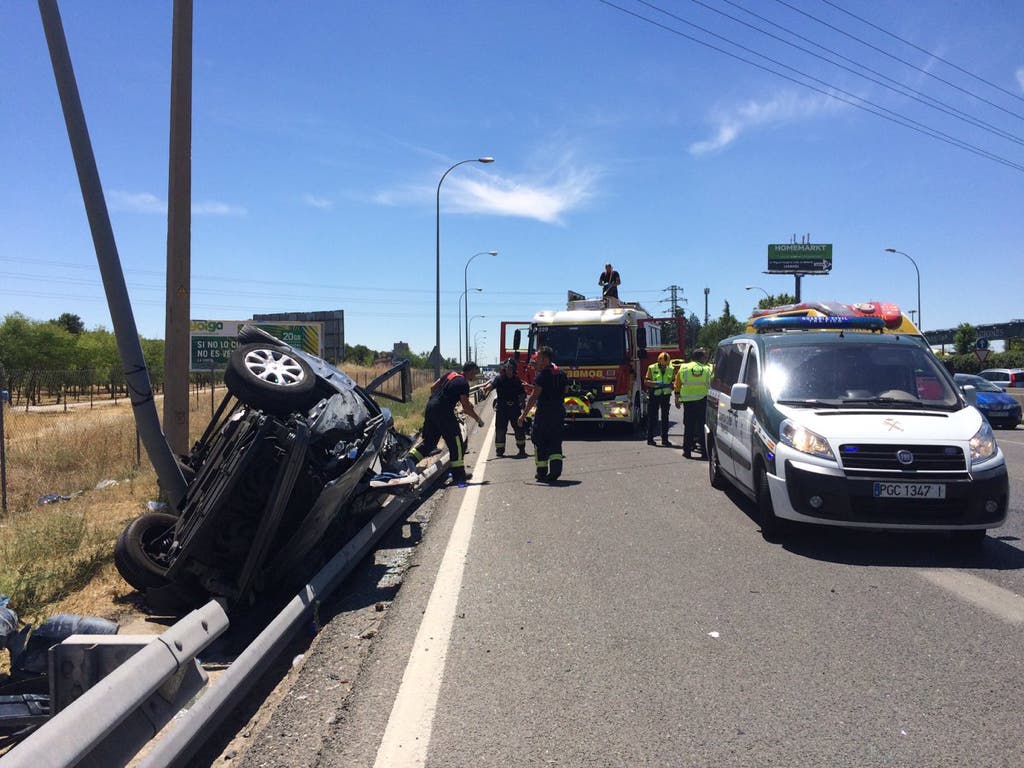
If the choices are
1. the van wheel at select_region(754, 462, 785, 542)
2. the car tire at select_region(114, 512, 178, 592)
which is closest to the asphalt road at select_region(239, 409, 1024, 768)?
the van wheel at select_region(754, 462, 785, 542)

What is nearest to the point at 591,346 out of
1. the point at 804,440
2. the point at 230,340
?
the point at 804,440

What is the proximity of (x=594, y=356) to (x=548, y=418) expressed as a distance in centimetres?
576

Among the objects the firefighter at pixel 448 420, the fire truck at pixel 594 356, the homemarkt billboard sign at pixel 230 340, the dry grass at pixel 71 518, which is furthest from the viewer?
the homemarkt billboard sign at pixel 230 340

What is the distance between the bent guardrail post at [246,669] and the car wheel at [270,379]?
4.01 ft

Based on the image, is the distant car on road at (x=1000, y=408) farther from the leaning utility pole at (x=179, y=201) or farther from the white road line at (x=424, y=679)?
the leaning utility pole at (x=179, y=201)

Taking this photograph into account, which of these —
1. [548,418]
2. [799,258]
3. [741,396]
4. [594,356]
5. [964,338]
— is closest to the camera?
[741,396]

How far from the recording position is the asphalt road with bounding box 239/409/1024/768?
3.25 metres

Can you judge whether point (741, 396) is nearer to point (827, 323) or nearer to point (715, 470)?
point (827, 323)

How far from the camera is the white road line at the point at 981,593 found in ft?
16.0

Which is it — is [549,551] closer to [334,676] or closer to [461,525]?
[461,525]

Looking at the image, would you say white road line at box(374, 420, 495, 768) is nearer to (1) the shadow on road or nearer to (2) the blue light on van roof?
(1) the shadow on road

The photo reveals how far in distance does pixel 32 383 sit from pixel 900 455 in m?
42.1

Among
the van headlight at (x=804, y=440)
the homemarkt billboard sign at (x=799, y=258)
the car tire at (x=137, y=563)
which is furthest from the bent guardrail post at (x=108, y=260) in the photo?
the homemarkt billboard sign at (x=799, y=258)

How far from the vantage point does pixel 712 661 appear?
413cm
